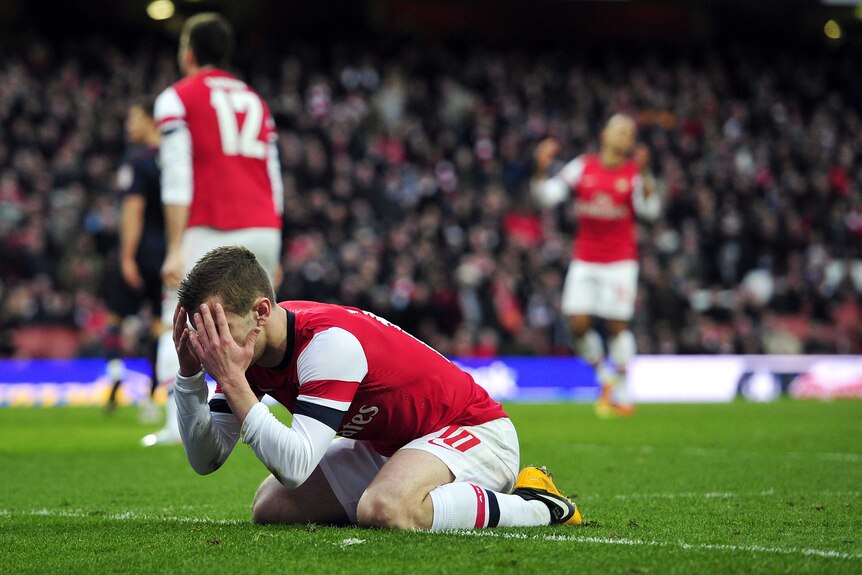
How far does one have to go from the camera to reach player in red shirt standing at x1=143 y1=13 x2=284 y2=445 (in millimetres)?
7184

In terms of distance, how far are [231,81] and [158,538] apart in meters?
4.00

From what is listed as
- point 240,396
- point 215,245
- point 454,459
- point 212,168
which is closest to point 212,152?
point 212,168

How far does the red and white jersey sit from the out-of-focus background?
8.22m

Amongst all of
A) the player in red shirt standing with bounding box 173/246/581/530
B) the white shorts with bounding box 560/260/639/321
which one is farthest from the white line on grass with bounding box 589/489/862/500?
the white shorts with bounding box 560/260/639/321

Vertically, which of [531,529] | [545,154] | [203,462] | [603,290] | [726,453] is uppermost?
[545,154]

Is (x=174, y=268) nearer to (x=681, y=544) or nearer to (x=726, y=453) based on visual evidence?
(x=726, y=453)

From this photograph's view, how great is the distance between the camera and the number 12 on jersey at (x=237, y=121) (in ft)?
23.7

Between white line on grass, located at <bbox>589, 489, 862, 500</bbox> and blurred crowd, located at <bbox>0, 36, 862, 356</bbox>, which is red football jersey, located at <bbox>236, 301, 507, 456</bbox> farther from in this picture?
blurred crowd, located at <bbox>0, 36, 862, 356</bbox>

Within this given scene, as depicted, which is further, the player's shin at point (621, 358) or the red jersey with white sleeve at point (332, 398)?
the player's shin at point (621, 358)

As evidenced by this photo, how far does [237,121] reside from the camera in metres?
7.27

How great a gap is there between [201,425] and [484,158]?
19498mm

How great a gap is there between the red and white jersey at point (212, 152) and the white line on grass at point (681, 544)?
148 inches

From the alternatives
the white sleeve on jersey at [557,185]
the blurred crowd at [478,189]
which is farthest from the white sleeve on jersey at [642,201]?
the blurred crowd at [478,189]

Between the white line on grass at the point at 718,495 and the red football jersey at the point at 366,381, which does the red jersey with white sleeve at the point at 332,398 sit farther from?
the white line on grass at the point at 718,495
